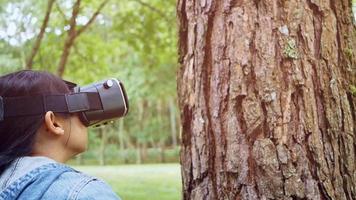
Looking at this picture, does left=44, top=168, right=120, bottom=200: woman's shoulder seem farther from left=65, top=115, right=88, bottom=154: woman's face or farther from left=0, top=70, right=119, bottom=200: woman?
left=65, top=115, right=88, bottom=154: woman's face

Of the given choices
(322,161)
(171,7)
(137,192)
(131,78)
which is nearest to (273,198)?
(322,161)

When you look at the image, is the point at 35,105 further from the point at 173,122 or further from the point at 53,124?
the point at 173,122

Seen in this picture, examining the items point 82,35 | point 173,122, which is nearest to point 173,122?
point 173,122

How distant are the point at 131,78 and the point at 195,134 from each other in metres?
24.9

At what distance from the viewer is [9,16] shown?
1148cm

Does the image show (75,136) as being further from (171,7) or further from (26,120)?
(171,7)

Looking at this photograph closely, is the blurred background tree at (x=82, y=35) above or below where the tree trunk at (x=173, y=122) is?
above

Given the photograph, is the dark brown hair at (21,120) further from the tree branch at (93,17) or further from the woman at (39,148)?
the tree branch at (93,17)

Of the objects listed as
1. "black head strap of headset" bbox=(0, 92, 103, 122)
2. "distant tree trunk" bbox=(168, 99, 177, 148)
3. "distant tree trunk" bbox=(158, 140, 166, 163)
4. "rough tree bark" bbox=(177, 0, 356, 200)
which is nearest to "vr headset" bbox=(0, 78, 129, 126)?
"black head strap of headset" bbox=(0, 92, 103, 122)

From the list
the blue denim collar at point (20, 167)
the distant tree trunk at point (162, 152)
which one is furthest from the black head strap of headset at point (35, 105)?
the distant tree trunk at point (162, 152)

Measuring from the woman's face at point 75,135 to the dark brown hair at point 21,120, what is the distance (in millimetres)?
70

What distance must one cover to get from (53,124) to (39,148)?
0.21ft

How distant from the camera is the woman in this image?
3.77 ft

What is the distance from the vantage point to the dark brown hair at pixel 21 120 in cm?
128
